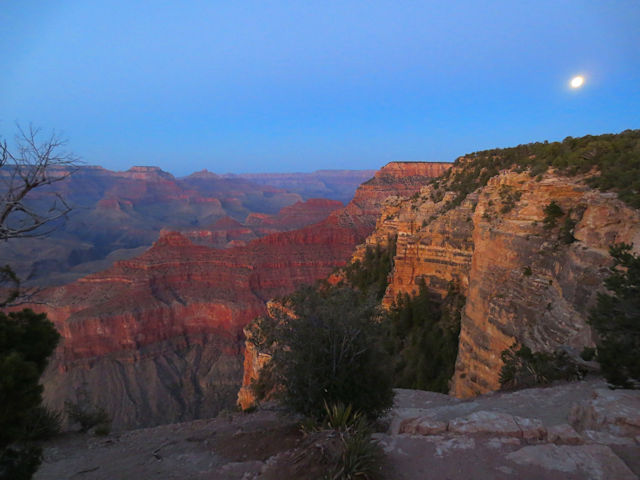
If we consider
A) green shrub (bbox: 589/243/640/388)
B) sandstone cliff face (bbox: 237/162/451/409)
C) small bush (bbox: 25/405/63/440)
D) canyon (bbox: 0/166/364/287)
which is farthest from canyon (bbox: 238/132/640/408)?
sandstone cliff face (bbox: 237/162/451/409)

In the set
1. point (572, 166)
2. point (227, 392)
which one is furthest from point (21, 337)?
point (227, 392)

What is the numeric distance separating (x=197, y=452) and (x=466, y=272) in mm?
14590

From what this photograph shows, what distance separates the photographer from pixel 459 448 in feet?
17.9

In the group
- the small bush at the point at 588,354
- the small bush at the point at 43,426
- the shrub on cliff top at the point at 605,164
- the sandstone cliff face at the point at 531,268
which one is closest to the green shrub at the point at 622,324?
the small bush at the point at 588,354

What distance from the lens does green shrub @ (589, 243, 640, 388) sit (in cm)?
606

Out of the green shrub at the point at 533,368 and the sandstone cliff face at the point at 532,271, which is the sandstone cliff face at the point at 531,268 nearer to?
the sandstone cliff face at the point at 532,271

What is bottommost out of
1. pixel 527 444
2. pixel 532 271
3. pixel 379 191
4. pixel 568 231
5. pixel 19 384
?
pixel 527 444

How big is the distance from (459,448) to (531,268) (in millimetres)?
7123

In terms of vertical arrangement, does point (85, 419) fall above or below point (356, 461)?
below

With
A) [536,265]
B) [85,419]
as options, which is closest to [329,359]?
[536,265]

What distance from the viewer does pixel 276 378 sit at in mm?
6949

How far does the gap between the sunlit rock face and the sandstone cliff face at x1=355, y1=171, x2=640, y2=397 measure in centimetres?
2906

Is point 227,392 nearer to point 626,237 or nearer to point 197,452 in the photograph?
point 197,452

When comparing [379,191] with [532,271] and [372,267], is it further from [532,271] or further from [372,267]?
[532,271]
